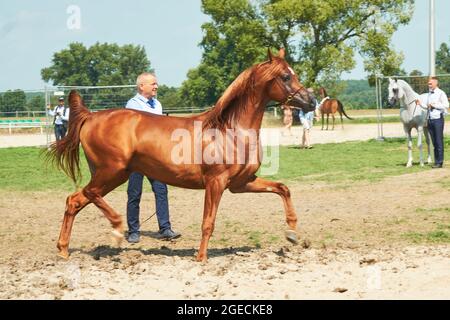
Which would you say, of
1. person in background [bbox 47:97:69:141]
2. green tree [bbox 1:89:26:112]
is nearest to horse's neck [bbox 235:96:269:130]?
person in background [bbox 47:97:69:141]

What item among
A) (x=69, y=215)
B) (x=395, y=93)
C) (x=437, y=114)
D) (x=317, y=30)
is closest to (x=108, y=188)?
(x=69, y=215)

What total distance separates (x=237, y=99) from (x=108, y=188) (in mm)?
1754

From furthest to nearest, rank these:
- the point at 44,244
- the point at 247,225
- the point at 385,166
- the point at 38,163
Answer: the point at 38,163, the point at 385,166, the point at 247,225, the point at 44,244

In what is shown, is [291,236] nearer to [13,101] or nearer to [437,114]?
[437,114]

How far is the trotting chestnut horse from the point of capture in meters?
7.25

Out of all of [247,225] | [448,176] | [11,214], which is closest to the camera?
[247,225]

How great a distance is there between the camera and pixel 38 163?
68.9ft

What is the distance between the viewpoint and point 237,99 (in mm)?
7422

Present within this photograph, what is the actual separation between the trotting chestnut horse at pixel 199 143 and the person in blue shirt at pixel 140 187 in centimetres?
121

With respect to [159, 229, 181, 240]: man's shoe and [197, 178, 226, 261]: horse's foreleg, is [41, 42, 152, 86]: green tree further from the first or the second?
[197, 178, 226, 261]: horse's foreleg

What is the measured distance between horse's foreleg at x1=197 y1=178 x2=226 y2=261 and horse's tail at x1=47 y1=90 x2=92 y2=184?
5.30ft

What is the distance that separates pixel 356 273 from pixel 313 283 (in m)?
0.54

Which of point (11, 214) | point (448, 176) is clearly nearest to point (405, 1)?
point (448, 176)

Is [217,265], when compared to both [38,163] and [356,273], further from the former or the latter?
[38,163]
